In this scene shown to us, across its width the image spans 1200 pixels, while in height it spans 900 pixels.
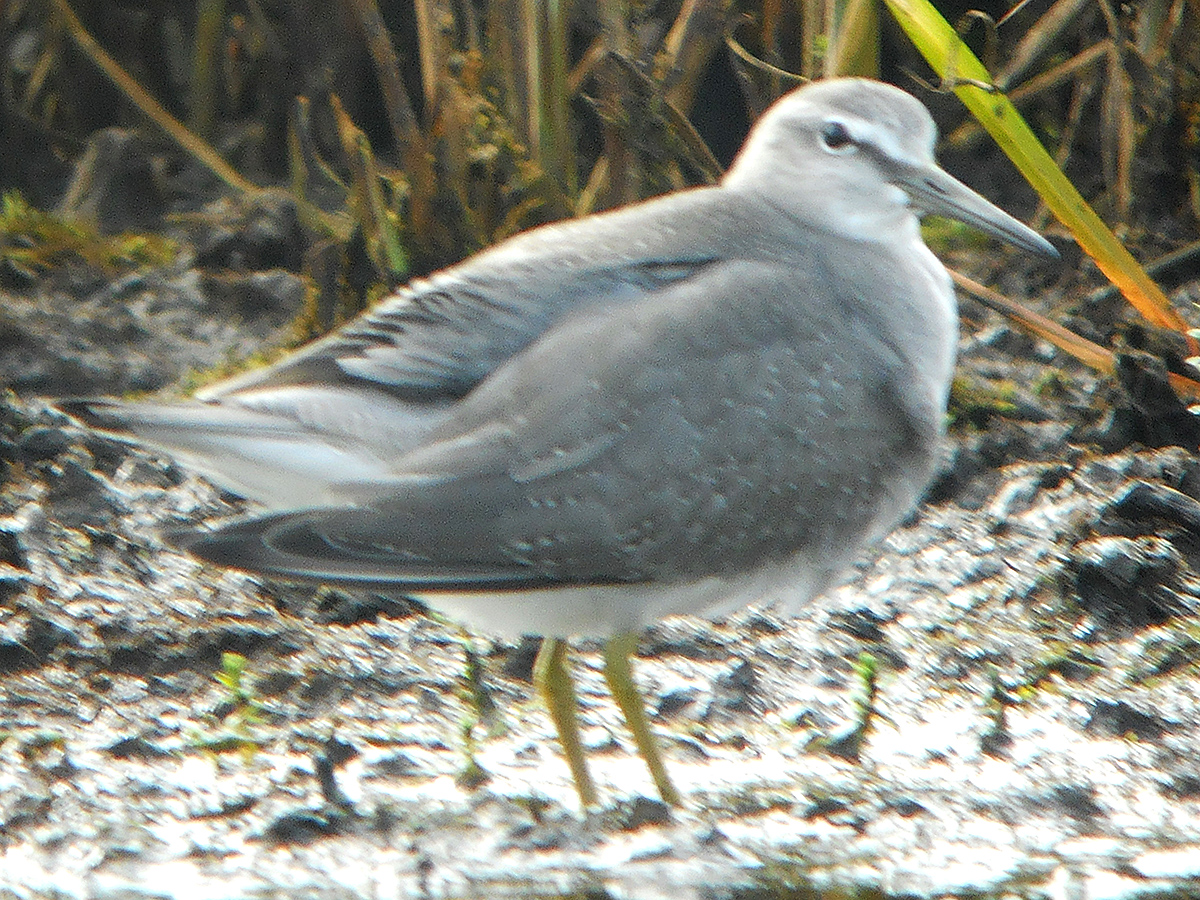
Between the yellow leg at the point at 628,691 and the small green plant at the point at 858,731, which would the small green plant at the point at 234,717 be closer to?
the yellow leg at the point at 628,691

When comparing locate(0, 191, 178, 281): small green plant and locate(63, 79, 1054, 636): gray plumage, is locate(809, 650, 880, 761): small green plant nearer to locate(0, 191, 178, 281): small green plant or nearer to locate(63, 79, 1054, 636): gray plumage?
locate(63, 79, 1054, 636): gray plumage

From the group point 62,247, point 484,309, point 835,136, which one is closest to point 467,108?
point 835,136

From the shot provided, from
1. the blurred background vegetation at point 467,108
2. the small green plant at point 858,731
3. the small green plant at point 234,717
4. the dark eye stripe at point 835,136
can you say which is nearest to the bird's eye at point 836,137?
the dark eye stripe at point 835,136

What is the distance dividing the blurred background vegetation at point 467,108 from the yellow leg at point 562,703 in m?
1.67

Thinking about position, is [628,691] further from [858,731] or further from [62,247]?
[62,247]

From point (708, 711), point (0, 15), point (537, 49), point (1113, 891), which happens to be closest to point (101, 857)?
point (708, 711)

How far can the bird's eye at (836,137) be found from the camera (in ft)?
11.0

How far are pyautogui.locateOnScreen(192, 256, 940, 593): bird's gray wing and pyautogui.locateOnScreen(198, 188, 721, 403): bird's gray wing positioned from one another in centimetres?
5

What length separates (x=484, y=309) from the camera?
2.96 meters

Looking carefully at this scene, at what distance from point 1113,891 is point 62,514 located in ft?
8.52

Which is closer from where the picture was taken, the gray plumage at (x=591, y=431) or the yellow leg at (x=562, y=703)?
the gray plumage at (x=591, y=431)

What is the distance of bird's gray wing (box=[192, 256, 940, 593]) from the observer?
110 inches

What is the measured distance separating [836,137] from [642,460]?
93 cm

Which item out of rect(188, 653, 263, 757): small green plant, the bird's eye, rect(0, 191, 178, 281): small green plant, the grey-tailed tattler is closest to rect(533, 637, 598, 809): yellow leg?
the grey-tailed tattler
